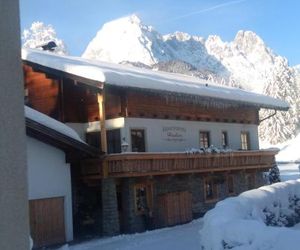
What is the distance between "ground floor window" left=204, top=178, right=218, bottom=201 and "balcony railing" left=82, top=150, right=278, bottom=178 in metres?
1.33

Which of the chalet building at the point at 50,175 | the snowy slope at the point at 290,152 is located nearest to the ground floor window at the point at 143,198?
the chalet building at the point at 50,175

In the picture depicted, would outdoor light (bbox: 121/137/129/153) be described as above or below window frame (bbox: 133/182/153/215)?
above

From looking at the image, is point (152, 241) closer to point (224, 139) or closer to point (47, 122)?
point (47, 122)

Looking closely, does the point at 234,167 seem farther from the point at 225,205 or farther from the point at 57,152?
the point at 225,205

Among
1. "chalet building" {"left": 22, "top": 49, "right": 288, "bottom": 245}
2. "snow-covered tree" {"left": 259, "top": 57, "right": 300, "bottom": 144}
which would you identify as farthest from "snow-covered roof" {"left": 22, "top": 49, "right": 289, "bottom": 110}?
"snow-covered tree" {"left": 259, "top": 57, "right": 300, "bottom": 144}

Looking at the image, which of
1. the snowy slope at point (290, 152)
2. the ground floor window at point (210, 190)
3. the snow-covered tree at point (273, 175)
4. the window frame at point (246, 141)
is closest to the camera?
the ground floor window at point (210, 190)

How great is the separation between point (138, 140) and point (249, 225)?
1388 cm

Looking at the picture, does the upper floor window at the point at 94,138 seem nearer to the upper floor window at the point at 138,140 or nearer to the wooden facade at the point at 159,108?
the wooden facade at the point at 159,108

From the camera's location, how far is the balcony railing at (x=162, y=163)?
61.6 ft

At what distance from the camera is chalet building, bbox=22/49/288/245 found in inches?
759

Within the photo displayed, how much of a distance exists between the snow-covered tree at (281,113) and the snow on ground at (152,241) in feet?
187

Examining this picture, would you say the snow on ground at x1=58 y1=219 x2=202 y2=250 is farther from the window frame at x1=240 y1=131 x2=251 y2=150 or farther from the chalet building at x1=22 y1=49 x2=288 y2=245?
the window frame at x1=240 y1=131 x2=251 y2=150

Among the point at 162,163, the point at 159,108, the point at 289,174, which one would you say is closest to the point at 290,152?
the point at 289,174

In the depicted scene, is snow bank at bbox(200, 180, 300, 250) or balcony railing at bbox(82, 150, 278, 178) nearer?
snow bank at bbox(200, 180, 300, 250)
